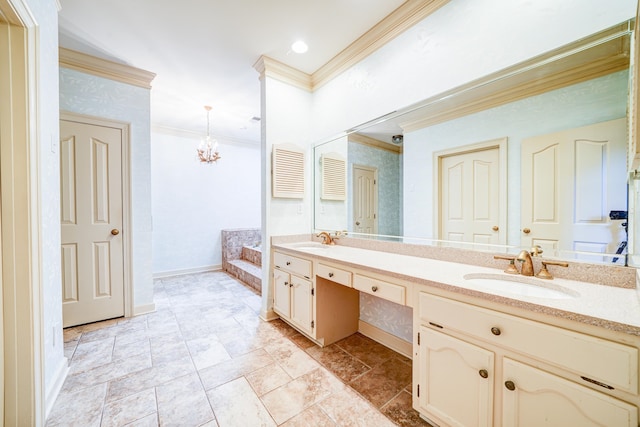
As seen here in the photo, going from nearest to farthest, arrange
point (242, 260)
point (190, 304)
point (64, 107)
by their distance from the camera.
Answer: point (64, 107) < point (190, 304) < point (242, 260)

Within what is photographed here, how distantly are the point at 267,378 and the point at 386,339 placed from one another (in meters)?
1.02

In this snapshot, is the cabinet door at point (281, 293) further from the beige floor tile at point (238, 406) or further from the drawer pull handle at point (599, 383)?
the drawer pull handle at point (599, 383)

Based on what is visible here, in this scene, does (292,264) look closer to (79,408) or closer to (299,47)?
(79,408)

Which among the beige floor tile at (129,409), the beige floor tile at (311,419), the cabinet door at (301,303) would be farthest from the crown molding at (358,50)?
the beige floor tile at (129,409)

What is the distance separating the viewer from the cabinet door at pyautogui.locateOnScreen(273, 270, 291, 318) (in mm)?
2289

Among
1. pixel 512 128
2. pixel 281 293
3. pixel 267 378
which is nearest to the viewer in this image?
pixel 512 128

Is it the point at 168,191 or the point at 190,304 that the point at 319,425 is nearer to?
the point at 190,304

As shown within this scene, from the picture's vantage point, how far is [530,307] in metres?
0.88

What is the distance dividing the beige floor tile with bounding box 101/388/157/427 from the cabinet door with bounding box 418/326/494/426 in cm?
149

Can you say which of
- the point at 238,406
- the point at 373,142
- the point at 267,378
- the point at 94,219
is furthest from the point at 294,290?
the point at 94,219

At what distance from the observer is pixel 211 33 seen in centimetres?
214

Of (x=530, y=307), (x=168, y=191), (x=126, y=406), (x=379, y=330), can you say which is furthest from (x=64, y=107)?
(x=530, y=307)

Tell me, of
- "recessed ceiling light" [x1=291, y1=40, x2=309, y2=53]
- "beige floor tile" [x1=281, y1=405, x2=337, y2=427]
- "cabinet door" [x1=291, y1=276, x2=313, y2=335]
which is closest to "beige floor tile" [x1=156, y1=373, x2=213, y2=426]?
"beige floor tile" [x1=281, y1=405, x2=337, y2=427]

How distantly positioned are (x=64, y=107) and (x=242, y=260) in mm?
3156
